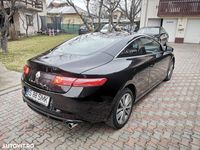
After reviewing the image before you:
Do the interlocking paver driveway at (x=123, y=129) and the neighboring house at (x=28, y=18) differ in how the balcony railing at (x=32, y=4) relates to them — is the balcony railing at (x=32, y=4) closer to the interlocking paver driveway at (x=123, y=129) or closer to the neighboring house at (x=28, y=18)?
the neighboring house at (x=28, y=18)

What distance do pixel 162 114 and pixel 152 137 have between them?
2.74 ft

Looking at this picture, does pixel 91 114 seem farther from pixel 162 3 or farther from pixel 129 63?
pixel 162 3

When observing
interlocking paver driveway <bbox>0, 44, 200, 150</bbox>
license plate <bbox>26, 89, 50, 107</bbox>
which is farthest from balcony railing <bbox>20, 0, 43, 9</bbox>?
license plate <bbox>26, 89, 50, 107</bbox>

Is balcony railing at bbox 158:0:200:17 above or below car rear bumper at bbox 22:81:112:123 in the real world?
above

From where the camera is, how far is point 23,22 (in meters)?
19.5

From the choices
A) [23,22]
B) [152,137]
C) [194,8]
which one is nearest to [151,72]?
[152,137]

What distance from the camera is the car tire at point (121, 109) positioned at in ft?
9.23

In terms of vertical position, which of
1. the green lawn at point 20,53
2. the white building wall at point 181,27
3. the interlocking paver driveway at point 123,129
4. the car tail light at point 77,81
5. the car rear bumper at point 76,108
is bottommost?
→ the interlocking paver driveway at point 123,129

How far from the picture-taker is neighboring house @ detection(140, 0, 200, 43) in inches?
656

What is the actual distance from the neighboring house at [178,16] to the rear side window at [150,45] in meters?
14.5

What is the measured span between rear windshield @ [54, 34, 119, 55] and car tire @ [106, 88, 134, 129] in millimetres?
829

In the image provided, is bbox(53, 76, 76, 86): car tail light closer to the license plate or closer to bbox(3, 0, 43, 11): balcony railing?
the license plate

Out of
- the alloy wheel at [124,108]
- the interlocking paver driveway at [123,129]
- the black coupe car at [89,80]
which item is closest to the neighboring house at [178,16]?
the interlocking paver driveway at [123,129]

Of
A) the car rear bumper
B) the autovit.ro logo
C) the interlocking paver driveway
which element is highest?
the car rear bumper
